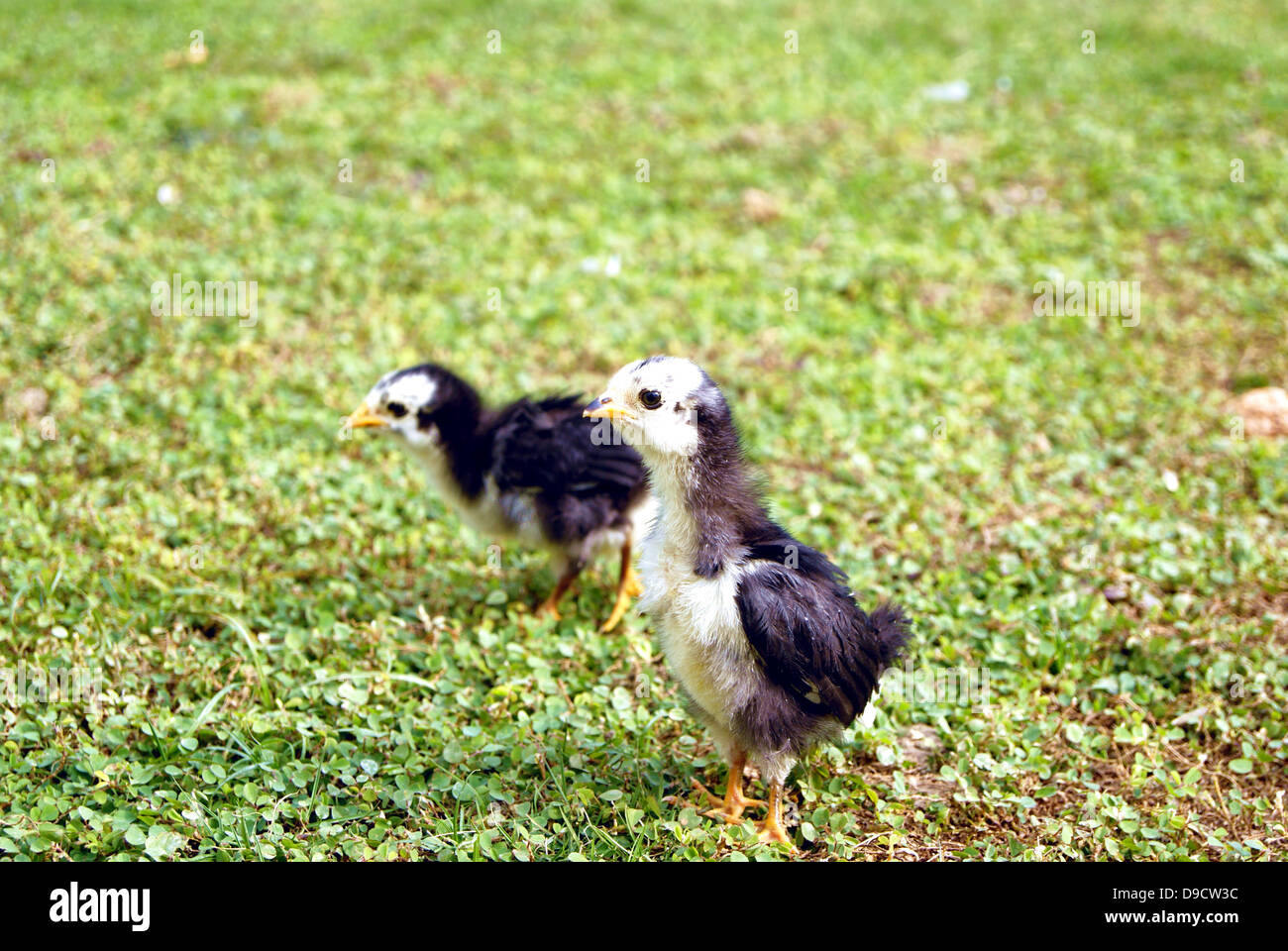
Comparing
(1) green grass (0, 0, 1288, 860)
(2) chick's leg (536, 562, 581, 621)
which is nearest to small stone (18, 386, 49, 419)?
(1) green grass (0, 0, 1288, 860)

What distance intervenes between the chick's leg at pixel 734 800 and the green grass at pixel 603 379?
0.17m

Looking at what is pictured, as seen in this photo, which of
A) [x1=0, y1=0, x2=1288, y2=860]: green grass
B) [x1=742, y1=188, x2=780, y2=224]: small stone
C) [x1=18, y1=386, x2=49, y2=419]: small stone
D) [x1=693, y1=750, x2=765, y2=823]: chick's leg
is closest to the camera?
[x1=693, y1=750, x2=765, y2=823]: chick's leg

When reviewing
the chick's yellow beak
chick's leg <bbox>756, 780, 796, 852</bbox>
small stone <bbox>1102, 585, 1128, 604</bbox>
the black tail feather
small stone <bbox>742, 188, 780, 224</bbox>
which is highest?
Result: small stone <bbox>742, 188, 780, 224</bbox>

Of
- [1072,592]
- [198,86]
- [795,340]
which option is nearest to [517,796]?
[1072,592]

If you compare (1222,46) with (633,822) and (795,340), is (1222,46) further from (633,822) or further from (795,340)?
(633,822)

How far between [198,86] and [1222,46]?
10.3 m

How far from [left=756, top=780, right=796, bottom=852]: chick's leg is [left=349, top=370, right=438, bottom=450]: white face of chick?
256 cm

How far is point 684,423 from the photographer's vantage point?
401 cm

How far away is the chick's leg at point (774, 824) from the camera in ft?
13.4

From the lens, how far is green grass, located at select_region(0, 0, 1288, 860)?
4395 mm

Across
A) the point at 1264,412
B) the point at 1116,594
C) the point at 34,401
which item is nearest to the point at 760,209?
the point at 1264,412

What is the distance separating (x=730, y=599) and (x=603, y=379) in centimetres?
374

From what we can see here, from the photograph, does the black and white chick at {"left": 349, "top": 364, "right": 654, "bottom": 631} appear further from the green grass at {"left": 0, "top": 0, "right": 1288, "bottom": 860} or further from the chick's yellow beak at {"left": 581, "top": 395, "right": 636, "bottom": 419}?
the chick's yellow beak at {"left": 581, "top": 395, "right": 636, "bottom": 419}

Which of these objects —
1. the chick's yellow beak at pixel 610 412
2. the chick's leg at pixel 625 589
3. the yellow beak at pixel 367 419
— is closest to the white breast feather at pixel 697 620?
the chick's yellow beak at pixel 610 412
